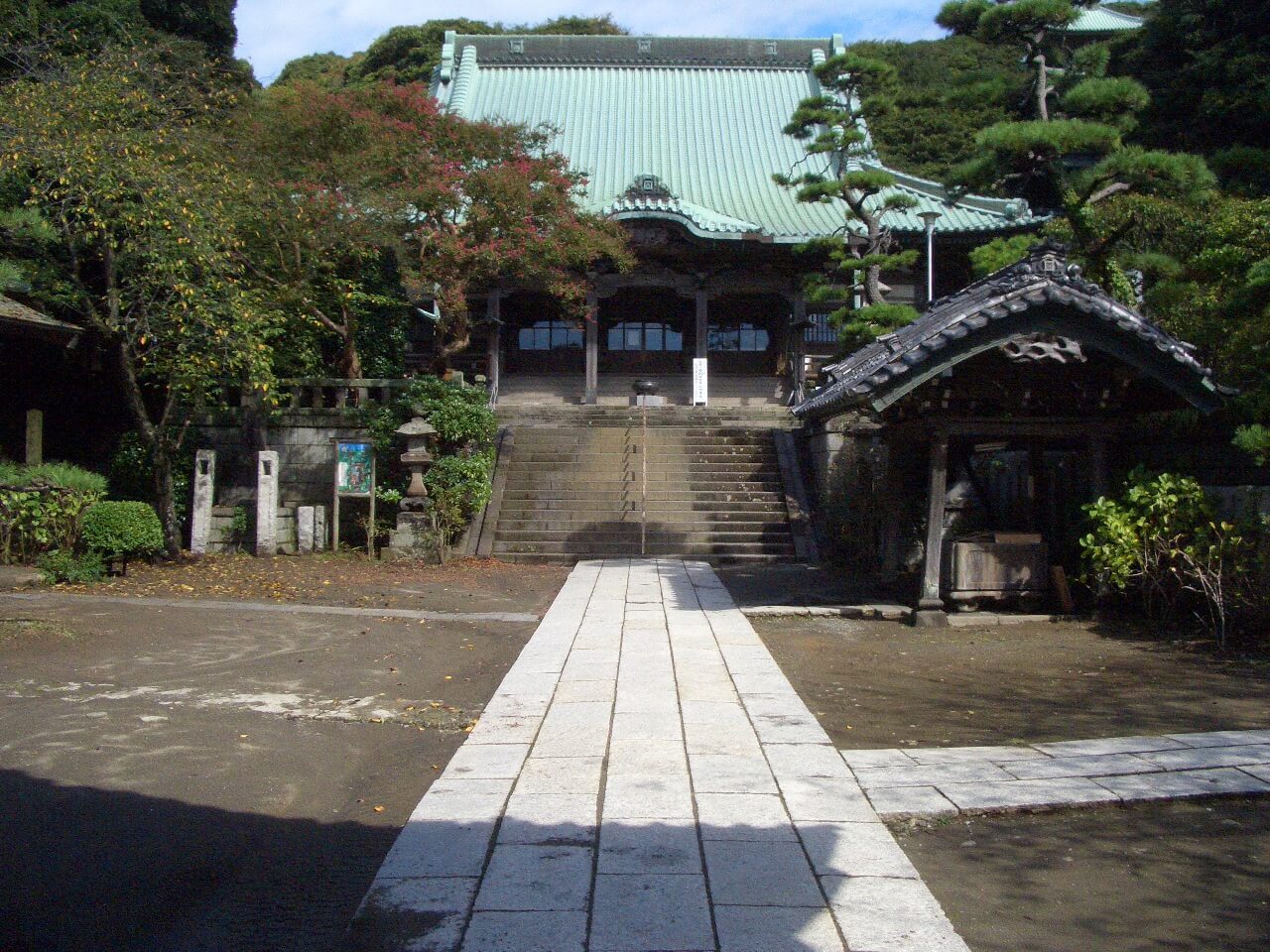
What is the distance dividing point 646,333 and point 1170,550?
16.5 meters

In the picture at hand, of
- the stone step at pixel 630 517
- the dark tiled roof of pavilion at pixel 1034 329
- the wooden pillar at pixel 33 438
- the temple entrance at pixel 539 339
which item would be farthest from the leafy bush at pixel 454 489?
the temple entrance at pixel 539 339

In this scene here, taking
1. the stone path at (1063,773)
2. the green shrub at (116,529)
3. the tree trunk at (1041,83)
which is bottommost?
the stone path at (1063,773)

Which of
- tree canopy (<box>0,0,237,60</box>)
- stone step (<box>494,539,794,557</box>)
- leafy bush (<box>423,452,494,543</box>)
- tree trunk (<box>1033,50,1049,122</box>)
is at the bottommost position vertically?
stone step (<box>494,539,794,557</box>)

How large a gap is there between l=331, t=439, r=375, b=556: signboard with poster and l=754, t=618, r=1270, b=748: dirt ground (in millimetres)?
6769

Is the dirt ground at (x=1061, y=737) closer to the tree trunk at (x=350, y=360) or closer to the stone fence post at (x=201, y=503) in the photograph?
the stone fence post at (x=201, y=503)

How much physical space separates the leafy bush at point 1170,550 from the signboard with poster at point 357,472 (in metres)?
9.21

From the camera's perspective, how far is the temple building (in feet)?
66.5

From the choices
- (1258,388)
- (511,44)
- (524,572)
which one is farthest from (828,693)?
(511,44)

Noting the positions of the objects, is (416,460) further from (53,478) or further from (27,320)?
(27,320)

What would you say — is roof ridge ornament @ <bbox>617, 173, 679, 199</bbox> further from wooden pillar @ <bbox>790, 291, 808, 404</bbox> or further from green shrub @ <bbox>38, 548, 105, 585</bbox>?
green shrub @ <bbox>38, 548, 105, 585</bbox>

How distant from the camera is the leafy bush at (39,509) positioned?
35.7ft

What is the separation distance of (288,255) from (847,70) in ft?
29.3

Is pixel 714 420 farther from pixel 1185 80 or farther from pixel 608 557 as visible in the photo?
pixel 1185 80

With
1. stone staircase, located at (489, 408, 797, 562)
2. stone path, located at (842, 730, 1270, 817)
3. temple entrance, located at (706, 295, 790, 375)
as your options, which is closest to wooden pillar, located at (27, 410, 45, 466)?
stone staircase, located at (489, 408, 797, 562)
